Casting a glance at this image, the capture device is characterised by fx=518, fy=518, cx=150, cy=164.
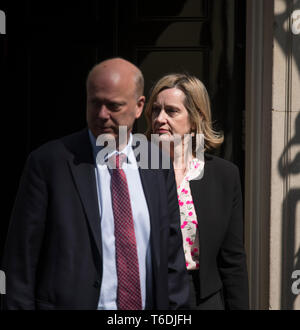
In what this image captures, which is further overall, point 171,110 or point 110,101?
point 171,110

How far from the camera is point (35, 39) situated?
14.5ft

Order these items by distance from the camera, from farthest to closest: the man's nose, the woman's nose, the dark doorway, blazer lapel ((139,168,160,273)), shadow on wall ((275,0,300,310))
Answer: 1. the dark doorway
2. shadow on wall ((275,0,300,310))
3. the woman's nose
4. blazer lapel ((139,168,160,273))
5. the man's nose

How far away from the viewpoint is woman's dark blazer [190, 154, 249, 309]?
114 inches

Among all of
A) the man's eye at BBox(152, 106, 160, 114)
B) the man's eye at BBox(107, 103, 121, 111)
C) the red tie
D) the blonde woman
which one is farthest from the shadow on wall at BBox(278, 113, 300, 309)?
the man's eye at BBox(107, 103, 121, 111)

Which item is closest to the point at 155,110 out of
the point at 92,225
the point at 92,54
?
the point at 92,225

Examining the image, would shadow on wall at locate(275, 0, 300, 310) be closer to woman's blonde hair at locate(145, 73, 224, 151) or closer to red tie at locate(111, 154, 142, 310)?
woman's blonde hair at locate(145, 73, 224, 151)

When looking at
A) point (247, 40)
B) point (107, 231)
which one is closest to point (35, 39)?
point (247, 40)

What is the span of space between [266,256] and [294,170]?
0.70 metres

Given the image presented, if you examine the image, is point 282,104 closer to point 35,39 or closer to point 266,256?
point 266,256

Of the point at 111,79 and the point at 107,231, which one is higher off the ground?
the point at 111,79

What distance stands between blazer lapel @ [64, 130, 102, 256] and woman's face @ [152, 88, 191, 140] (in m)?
0.77

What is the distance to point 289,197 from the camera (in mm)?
3900

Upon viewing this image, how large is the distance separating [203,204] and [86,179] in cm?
95

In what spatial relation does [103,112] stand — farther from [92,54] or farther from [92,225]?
[92,54]
